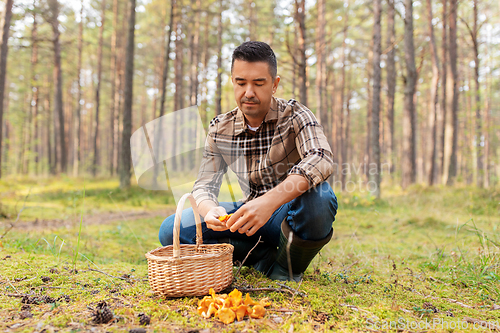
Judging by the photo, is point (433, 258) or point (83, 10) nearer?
point (433, 258)

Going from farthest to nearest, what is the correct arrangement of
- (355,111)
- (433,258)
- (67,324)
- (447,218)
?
(355,111) → (447,218) → (433,258) → (67,324)

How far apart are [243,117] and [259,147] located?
26 centimetres

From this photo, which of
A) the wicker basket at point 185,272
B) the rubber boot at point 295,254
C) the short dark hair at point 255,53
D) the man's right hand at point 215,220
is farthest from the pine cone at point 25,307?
the short dark hair at point 255,53

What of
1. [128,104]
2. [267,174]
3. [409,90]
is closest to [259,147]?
[267,174]

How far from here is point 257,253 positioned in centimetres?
238

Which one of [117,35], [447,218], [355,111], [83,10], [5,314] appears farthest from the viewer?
[355,111]

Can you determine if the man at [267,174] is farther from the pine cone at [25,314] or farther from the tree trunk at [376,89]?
the tree trunk at [376,89]

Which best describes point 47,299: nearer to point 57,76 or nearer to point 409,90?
point 409,90

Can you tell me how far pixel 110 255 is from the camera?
123 inches

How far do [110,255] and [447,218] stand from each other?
5.13 meters

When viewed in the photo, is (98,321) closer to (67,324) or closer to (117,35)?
(67,324)

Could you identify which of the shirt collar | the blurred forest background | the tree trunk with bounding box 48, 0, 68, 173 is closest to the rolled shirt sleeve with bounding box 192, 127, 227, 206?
the shirt collar

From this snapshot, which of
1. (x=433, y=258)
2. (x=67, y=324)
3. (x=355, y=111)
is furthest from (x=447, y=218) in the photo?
(x=355, y=111)

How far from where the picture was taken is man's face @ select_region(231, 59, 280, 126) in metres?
1.95
